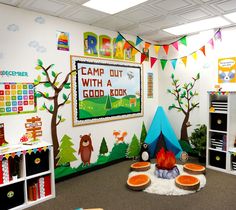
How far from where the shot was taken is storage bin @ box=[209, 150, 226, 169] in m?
3.54

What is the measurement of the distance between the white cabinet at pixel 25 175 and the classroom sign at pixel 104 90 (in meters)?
0.85

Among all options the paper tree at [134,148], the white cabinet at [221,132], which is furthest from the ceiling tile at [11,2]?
the white cabinet at [221,132]

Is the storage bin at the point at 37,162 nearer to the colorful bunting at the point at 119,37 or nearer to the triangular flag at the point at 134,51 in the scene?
the colorful bunting at the point at 119,37

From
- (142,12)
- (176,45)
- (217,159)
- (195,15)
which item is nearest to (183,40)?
(176,45)

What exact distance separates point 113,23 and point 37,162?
241cm

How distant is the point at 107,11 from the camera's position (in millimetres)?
2969

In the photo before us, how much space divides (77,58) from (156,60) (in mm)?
2090

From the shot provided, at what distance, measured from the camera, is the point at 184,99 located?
4.43 meters

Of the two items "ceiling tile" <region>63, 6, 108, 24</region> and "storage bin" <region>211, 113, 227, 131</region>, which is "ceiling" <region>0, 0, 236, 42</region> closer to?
"ceiling tile" <region>63, 6, 108, 24</region>

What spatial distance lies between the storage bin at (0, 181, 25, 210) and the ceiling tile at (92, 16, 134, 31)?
2578 mm

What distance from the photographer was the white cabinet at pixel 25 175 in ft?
7.99

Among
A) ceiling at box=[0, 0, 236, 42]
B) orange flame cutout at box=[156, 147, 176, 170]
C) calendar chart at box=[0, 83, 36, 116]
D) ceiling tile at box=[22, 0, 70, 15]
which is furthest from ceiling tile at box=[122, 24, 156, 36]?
orange flame cutout at box=[156, 147, 176, 170]

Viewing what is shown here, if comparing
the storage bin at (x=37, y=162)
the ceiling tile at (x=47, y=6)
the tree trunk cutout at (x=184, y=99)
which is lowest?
the storage bin at (x=37, y=162)

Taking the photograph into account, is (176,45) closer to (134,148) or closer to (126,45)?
(126,45)
